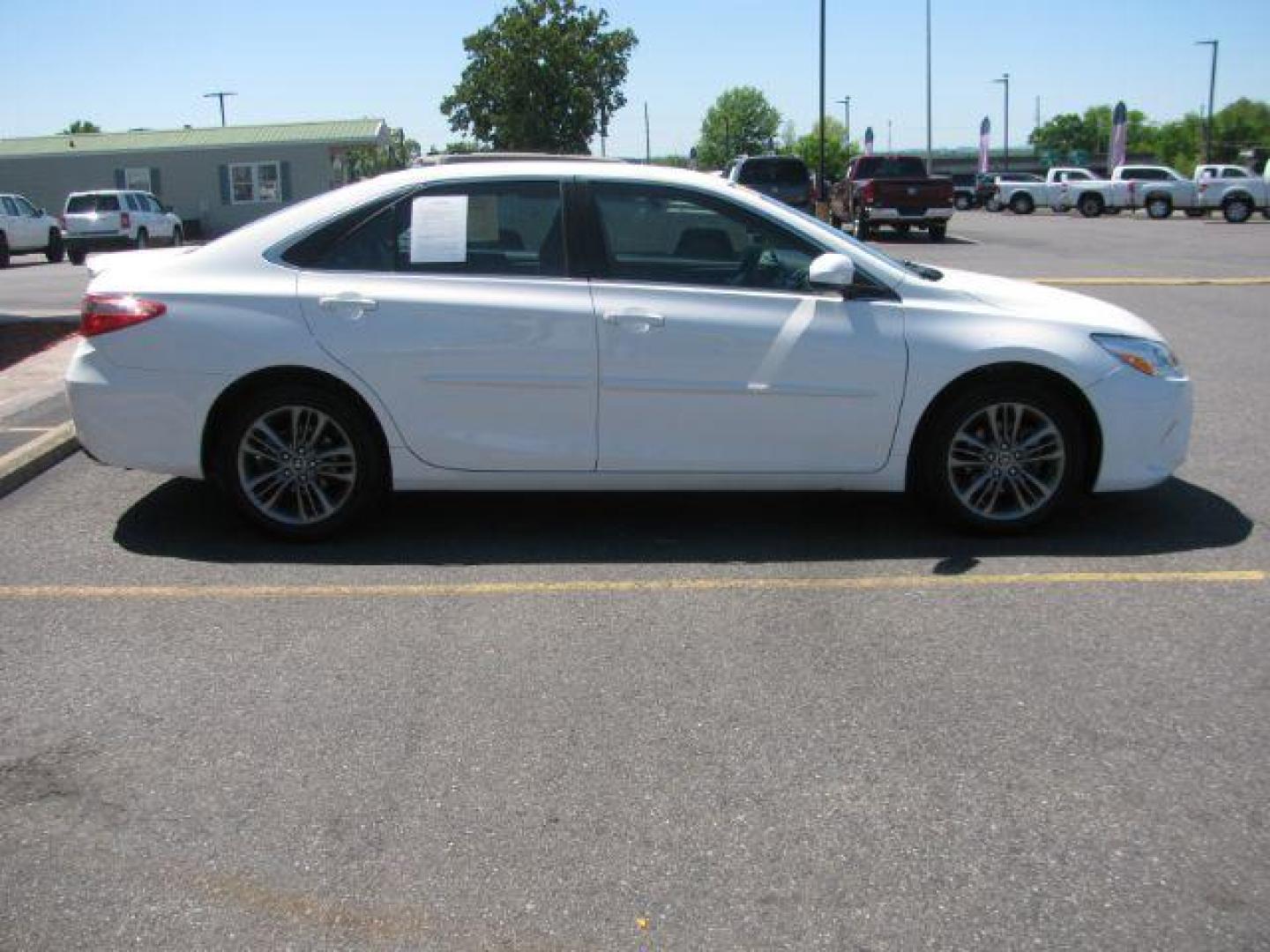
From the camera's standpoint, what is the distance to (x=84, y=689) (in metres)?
4.17

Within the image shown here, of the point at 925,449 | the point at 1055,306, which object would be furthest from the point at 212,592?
the point at 1055,306

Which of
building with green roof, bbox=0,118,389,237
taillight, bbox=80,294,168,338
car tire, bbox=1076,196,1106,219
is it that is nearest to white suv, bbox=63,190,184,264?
building with green roof, bbox=0,118,389,237

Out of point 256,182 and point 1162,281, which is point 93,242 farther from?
point 1162,281

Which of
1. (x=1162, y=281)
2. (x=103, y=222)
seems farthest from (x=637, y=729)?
(x=103, y=222)

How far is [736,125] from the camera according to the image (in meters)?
147

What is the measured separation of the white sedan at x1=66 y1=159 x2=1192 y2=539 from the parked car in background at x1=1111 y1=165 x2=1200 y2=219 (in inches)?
1586

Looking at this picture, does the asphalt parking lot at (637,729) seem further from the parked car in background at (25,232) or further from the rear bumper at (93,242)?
the rear bumper at (93,242)

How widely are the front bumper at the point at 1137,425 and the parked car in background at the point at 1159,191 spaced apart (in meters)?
40.0

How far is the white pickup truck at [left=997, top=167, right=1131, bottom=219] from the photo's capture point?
150 feet

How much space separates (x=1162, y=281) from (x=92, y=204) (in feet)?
85.2

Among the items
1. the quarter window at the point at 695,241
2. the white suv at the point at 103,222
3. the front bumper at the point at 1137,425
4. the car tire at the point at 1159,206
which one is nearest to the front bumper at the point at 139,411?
the quarter window at the point at 695,241

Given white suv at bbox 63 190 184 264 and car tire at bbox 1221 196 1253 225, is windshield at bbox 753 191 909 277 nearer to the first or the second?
white suv at bbox 63 190 184 264

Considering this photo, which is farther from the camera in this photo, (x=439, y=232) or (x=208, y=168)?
(x=208, y=168)

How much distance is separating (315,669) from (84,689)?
736 millimetres
